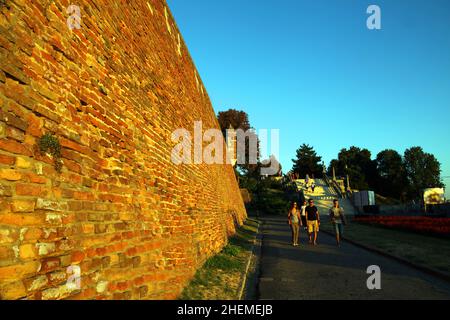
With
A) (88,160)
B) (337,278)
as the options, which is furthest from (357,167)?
(88,160)

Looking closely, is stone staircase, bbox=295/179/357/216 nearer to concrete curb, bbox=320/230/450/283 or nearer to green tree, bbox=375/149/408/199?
green tree, bbox=375/149/408/199

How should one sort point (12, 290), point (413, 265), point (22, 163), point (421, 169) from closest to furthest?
1. point (12, 290)
2. point (22, 163)
3. point (413, 265)
4. point (421, 169)

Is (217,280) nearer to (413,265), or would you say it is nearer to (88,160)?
(88,160)

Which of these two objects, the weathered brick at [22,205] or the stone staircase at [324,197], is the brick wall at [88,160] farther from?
the stone staircase at [324,197]

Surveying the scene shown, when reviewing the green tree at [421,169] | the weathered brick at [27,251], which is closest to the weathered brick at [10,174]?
the weathered brick at [27,251]

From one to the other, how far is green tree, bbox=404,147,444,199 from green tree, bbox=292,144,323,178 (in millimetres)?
21788

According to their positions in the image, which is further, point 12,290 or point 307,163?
point 307,163

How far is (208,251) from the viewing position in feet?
26.4

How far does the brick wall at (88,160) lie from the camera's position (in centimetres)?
221

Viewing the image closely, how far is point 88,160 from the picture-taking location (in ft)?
10.4

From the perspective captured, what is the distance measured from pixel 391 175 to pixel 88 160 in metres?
82.0

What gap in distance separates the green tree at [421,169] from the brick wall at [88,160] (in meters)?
82.1
